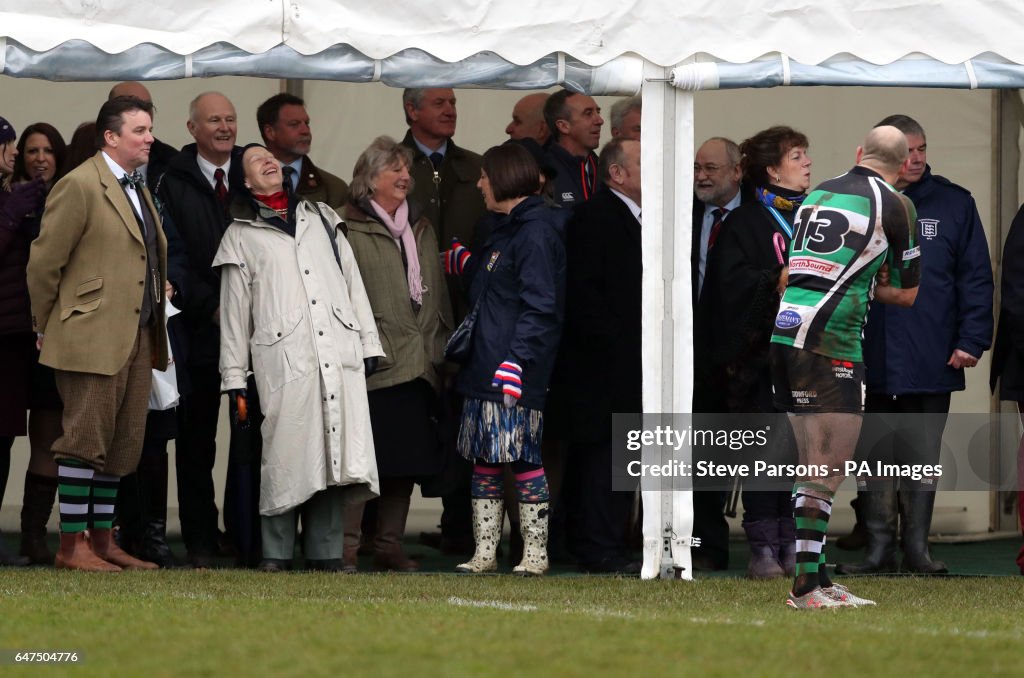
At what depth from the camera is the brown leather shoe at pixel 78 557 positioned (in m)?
7.71

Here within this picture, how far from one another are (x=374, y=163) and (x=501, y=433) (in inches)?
55.1

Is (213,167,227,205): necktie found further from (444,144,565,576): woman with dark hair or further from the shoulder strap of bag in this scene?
(444,144,565,576): woman with dark hair

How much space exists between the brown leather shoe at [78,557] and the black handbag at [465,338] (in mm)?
1705

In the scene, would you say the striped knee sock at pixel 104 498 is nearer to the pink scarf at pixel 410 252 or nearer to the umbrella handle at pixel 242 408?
the umbrella handle at pixel 242 408

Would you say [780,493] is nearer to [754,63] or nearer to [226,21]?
[754,63]

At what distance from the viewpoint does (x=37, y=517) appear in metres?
8.25

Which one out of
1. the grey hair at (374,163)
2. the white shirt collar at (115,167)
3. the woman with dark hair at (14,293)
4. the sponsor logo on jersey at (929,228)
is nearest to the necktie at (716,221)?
the sponsor logo on jersey at (929,228)

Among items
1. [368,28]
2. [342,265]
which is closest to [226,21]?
[368,28]

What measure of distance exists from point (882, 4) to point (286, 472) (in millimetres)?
3184

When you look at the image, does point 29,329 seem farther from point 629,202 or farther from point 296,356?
point 629,202

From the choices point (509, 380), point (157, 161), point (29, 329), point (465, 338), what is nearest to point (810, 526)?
point (509, 380)

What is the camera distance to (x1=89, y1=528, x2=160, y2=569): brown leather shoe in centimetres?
792

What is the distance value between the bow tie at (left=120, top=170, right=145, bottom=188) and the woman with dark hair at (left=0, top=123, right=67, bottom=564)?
1.45ft

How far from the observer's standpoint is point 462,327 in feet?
26.6
